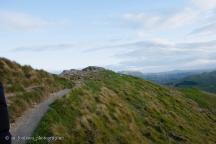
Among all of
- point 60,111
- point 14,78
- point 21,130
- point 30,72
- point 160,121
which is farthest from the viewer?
point 160,121

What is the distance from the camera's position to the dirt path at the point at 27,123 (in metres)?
19.1

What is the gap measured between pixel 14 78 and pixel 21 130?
10.9 m

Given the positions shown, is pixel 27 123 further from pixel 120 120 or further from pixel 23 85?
pixel 120 120

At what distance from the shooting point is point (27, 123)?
21.4 m

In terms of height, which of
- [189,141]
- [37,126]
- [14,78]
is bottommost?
[189,141]

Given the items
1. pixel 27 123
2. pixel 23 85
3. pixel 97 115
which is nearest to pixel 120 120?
pixel 97 115

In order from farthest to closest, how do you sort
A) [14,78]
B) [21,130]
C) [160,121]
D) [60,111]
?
[160,121]
[14,78]
[60,111]
[21,130]

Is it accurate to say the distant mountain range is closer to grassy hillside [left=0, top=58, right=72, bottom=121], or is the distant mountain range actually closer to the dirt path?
grassy hillside [left=0, top=58, right=72, bottom=121]

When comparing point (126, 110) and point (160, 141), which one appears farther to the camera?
point (126, 110)

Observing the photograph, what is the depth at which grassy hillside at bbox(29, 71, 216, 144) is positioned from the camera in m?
22.3

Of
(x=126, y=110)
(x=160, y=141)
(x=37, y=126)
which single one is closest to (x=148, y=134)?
(x=160, y=141)

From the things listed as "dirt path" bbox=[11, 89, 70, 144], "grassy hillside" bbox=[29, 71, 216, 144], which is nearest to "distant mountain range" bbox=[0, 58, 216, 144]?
"grassy hillside" bbox=[29, 71, 216, 144]

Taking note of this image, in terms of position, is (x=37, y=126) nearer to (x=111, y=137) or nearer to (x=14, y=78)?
(x=111, y=137)

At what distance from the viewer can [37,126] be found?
2072 centimetres
